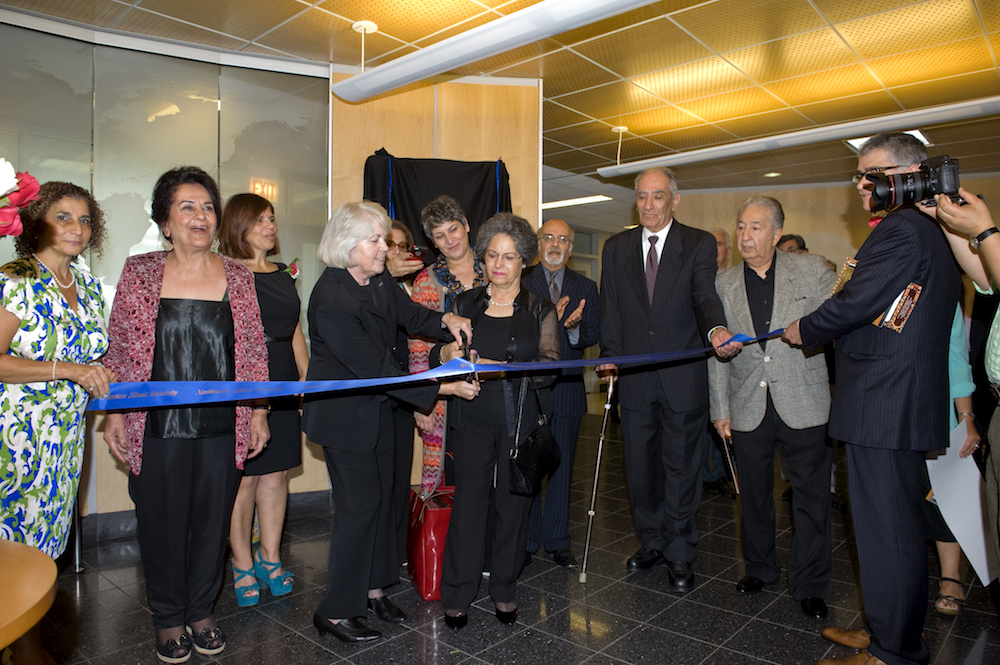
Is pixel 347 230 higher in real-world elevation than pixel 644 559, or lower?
higher

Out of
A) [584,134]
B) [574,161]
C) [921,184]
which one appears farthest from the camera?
[574,161]

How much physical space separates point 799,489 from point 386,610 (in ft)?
6.81

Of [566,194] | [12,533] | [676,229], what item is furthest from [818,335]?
[566,194]

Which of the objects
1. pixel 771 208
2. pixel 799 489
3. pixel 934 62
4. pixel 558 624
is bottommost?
pixel 558 624

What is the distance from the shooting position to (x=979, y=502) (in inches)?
120

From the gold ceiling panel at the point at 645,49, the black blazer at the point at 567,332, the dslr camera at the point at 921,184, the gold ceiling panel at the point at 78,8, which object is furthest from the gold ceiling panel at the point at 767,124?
the gold ceiling panel at the point at 78,8

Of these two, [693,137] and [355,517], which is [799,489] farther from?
[693,137]

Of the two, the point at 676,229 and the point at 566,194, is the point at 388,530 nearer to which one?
the point at 676,229

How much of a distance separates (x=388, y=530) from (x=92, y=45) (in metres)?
4.35

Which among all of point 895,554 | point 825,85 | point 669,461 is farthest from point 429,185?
point 895,554

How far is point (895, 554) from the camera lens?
2494 millimetres

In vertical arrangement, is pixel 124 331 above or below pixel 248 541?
above

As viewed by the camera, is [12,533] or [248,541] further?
[248,541]

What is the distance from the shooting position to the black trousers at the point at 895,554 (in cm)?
248
